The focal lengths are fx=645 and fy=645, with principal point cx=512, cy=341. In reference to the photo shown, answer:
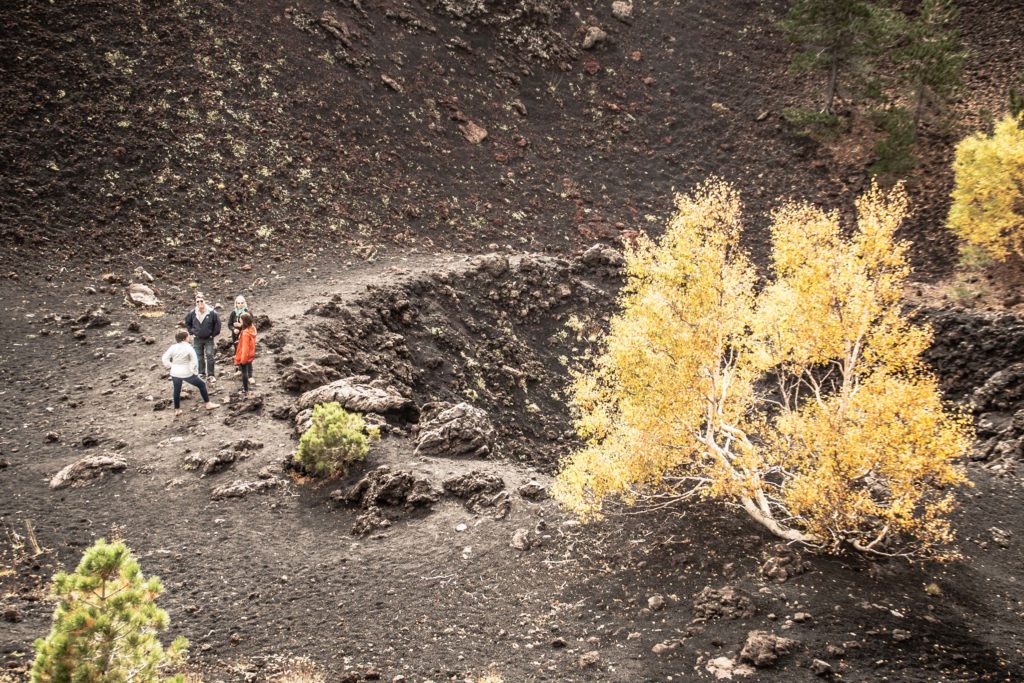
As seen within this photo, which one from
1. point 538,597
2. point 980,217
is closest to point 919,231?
point 980,217

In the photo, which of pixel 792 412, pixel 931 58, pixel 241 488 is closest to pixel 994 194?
pixel 931 58

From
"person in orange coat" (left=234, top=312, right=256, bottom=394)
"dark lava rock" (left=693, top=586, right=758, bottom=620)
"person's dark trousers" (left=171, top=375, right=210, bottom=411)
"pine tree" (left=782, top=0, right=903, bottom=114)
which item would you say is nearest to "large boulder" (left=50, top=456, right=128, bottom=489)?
"person's dark trousers" (left=171, top=375, right=210, bottom=411)

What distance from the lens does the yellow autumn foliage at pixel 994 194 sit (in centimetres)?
2619

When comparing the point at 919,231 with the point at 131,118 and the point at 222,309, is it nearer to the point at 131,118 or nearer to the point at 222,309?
the point at 222,309

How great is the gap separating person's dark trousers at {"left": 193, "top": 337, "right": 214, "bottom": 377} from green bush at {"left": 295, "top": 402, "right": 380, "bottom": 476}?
179 inches

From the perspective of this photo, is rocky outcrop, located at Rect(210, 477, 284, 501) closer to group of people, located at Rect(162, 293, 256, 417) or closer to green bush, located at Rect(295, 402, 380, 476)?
green bush, located at Rect(295, 402, 380, 476)

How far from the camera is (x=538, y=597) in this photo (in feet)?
40.3

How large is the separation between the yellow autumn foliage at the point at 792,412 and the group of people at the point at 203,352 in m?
8.95

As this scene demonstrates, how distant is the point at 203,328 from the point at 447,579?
9682mm

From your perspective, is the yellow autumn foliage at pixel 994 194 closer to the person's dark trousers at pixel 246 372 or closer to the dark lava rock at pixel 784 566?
the dark lava rock at pixel 784 566

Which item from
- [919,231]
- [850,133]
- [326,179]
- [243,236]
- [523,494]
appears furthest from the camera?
[850,133]

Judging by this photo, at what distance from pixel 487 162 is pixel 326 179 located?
9264 millimetres

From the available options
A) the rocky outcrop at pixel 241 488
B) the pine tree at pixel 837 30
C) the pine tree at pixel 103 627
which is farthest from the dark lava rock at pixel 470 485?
the pine tree at pixel 837 30

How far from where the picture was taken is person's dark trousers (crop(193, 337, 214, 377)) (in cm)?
1750
